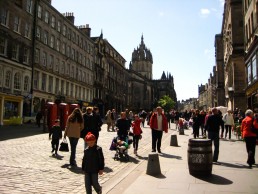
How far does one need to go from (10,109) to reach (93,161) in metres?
28.0

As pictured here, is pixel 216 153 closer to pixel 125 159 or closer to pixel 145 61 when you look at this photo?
pixel 125 159

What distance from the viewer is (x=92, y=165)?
19.4ft

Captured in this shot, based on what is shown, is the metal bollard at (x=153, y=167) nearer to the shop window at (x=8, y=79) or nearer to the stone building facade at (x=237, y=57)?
the shop window at (x=8, y=79)

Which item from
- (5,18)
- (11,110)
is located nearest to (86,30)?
(5,18)

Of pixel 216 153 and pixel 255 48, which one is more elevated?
pixel 255 48

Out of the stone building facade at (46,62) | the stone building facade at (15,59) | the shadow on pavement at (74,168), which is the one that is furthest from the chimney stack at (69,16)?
the shadow on pavement at (74,168)

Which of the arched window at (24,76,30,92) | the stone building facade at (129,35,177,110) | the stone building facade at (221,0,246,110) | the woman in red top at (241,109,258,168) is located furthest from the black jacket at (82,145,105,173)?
the stone building facade at (129,35,177,110)

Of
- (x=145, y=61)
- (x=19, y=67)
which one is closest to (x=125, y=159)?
(x=19, y=67)

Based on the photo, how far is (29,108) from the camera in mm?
34719

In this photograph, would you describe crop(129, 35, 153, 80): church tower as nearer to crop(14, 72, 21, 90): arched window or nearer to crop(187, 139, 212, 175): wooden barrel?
crop(14, 72, 21, 90): arched window

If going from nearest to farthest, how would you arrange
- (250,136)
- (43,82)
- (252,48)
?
(250,136)
(252,48)
(43,82)

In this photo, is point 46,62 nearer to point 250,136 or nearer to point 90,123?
point 90,123

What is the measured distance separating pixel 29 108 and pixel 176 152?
25269 mm

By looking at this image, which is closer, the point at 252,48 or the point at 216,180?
the point at 216,180
